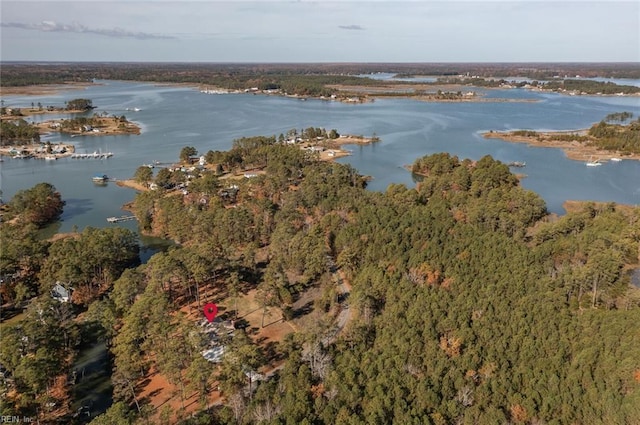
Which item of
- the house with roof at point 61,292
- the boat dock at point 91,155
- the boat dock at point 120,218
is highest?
the boat dock at point 91,155

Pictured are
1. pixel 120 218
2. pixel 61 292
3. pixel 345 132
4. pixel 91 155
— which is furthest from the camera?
pixel 345 132

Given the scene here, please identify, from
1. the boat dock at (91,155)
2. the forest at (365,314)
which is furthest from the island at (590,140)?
A: the boat dock at (91,155)

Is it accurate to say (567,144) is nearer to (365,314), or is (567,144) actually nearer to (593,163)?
(593,163)

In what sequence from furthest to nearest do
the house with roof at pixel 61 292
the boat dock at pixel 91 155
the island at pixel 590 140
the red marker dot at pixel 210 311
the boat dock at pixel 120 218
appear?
the island at pixel 590 140 < the boat dock at pixel 91 155 < the boat dock at pixel 120 218 < the house with roof at pixel 61 292 < the red marker dot at pixel 210 311

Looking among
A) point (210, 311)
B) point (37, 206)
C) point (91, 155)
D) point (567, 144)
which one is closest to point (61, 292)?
point (210, 311)

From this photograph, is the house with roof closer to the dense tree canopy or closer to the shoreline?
the dense tree canopy

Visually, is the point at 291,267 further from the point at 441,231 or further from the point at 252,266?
the point at 441,231

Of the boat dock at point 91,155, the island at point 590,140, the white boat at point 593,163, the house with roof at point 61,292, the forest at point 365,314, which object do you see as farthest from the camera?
the island at point 590,140

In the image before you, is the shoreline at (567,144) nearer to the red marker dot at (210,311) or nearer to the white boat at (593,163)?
the white boat at (593,163)
